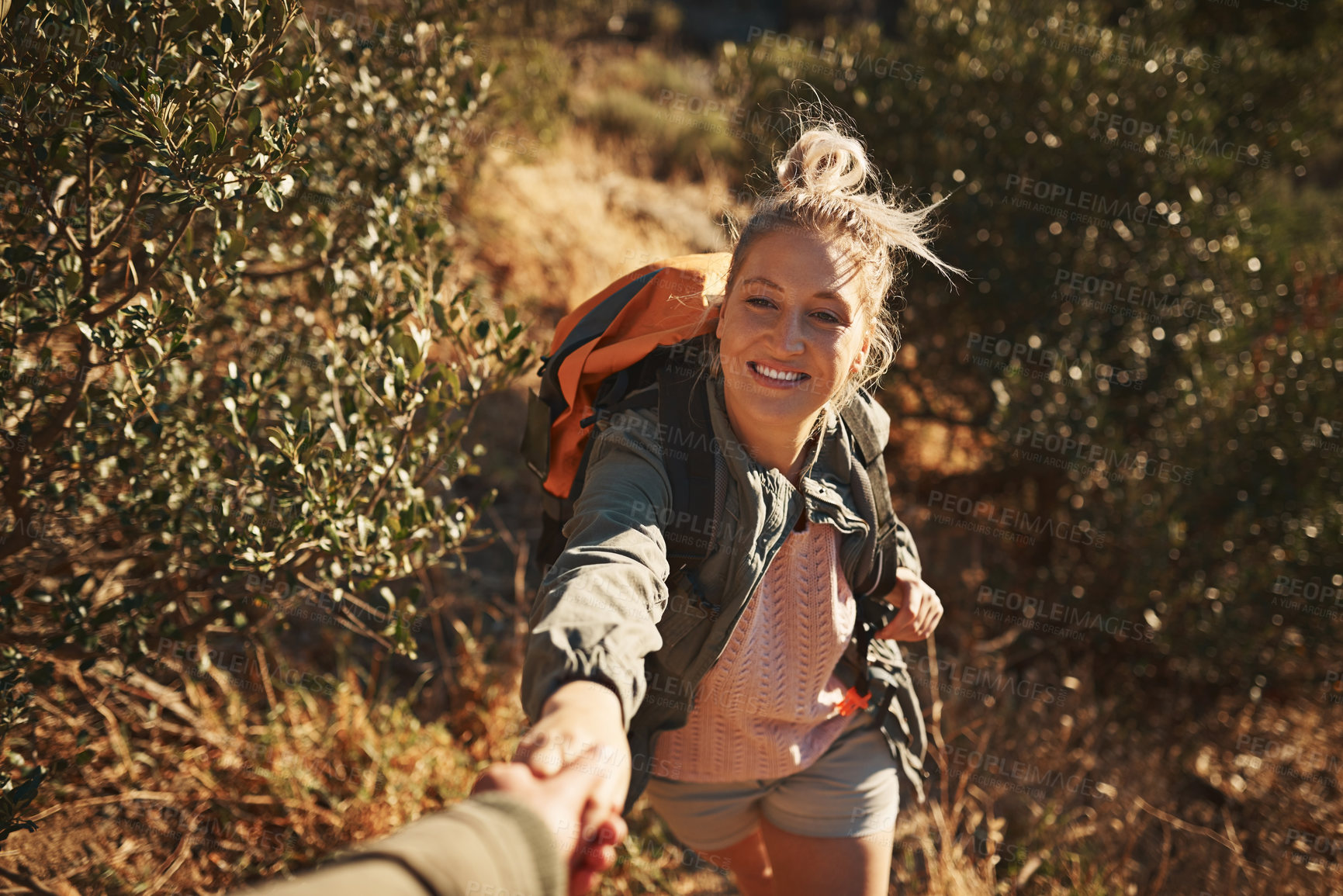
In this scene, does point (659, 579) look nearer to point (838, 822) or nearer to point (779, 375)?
point (779, 375)

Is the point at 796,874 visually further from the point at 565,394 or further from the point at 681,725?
the point at 565,394

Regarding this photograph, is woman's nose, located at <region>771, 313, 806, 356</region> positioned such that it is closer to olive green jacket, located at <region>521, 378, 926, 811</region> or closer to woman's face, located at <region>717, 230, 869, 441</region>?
woman's face, located at <region>717, 230, 869, 441</region>

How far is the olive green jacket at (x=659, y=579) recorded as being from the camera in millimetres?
1224

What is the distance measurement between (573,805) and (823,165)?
61.9 inches

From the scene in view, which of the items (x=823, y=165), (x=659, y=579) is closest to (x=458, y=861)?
(x=659, y=579)

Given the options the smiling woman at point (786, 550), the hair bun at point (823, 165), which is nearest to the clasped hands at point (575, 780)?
the smiling woman at point (786, 550)

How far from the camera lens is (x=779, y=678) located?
1.97 meters

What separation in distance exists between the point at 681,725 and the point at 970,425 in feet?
12.8

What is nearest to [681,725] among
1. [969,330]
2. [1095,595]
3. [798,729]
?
[798,729]

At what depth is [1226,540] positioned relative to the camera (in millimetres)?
4039

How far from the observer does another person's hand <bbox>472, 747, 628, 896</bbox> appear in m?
1.02

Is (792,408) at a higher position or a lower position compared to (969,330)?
lower

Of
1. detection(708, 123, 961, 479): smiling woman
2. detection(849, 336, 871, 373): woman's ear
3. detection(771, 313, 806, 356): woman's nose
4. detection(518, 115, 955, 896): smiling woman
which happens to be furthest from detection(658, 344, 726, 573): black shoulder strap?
detection(849, 336, 871, 373): woman's ear

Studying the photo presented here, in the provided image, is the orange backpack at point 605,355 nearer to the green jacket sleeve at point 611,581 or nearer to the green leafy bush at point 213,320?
the green jacket sleeve at point 611,581
